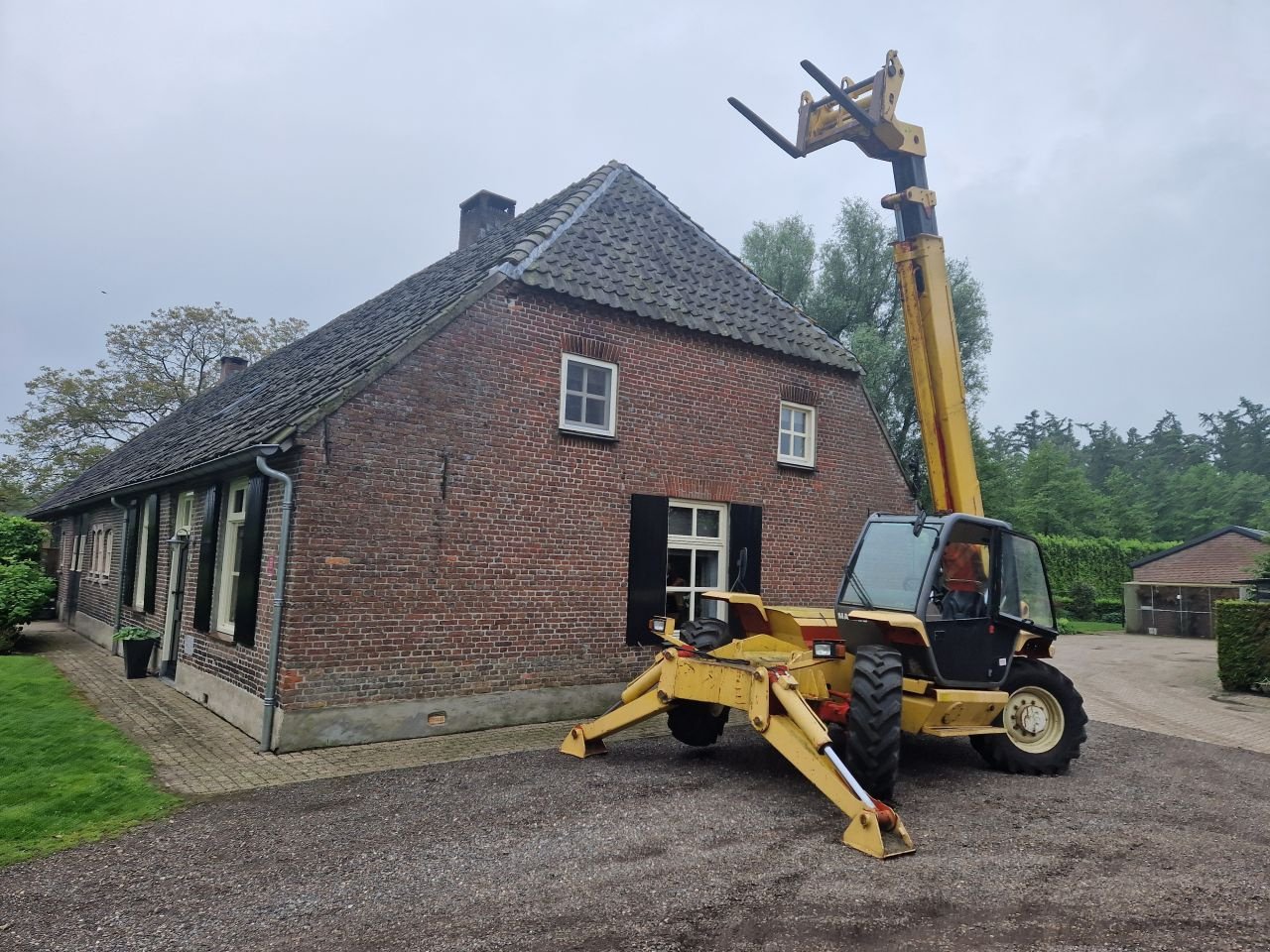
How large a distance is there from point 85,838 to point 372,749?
2711 mm

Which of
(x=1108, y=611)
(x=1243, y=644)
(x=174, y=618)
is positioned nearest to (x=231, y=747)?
(x=174, y=618)

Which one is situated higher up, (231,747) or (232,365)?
(232,365)

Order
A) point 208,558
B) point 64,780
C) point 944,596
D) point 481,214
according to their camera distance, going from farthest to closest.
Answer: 1. point 481,214
2. point 208,558
3. point 944,596
4. point 64,780

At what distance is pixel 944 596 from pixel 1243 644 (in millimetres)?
11164

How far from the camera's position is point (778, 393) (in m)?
11.6

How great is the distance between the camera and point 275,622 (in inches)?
297

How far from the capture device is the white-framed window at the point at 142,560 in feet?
41.8

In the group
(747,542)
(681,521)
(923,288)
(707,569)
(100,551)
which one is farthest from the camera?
(100,551)

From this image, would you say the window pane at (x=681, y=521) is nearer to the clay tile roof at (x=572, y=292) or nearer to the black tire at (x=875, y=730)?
the clay tile roof at (x=572, y=292)

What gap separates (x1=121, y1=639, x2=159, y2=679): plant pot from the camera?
11359 mm

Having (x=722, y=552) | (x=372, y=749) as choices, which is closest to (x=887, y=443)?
(x=722, y=552)

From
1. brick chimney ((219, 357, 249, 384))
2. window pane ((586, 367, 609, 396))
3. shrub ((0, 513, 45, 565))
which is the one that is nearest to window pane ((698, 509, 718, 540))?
window pane ((586, 367, 609, 396))

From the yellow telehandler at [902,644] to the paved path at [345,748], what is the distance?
4.74ft

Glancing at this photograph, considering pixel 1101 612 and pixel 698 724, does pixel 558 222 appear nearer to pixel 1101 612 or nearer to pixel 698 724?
pixel 698 724
